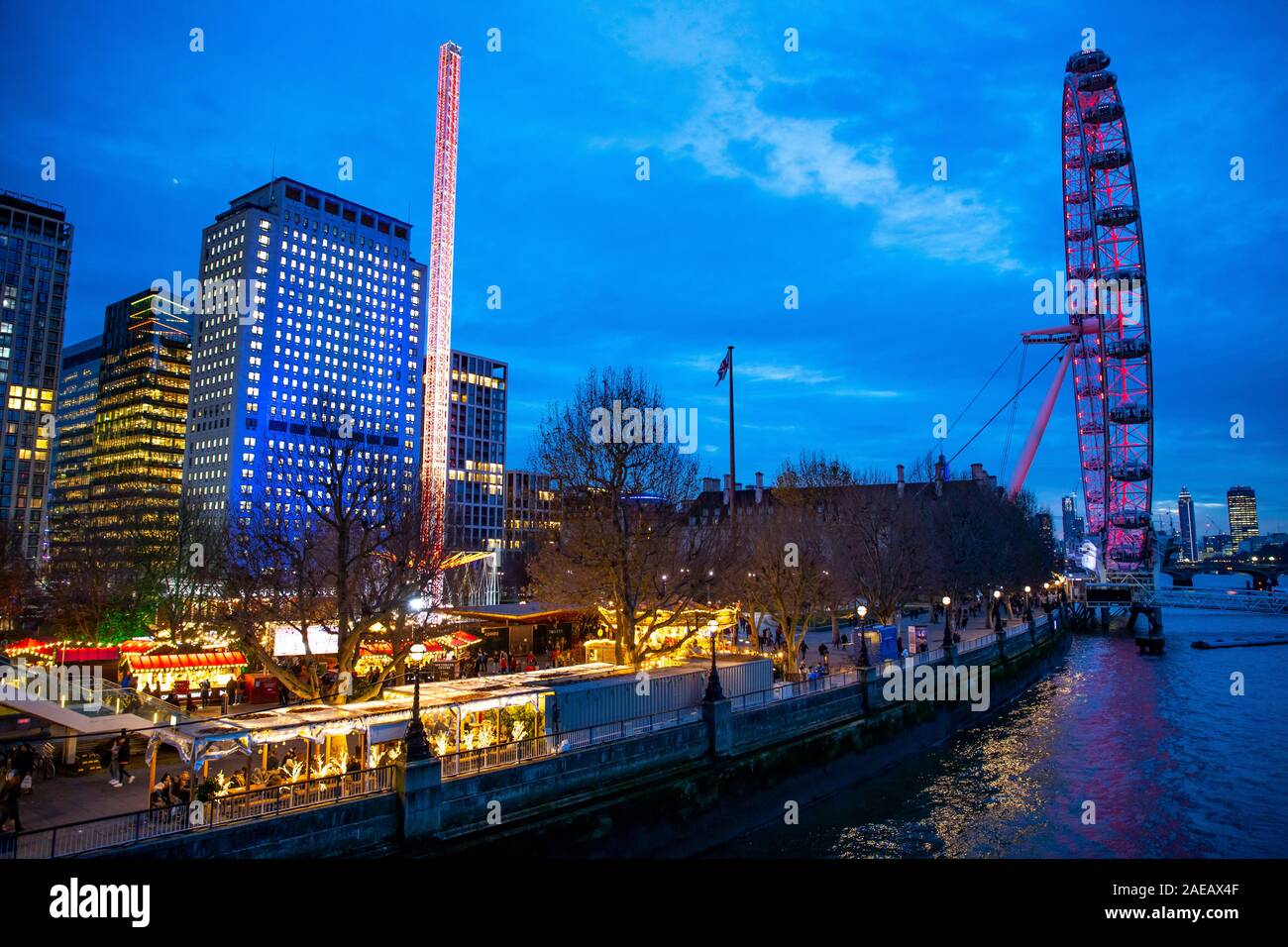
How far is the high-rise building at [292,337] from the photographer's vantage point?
165625 millimetres

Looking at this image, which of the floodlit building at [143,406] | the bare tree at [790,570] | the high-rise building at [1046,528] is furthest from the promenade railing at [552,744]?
the floodlit building at [143,406]

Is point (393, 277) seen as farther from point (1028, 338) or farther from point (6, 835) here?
point (6, 835)

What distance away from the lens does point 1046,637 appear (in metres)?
58.3

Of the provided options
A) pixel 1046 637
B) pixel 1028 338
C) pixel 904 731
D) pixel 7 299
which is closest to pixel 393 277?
pixel 7 299

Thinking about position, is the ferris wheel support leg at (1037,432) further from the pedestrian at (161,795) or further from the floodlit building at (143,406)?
the floodlit building at (143,406)

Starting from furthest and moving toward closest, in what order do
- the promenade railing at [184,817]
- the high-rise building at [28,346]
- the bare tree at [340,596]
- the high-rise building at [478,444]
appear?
the high-rise building at [478,444] < the high-rise building at [28,346] < the bare tree at [340,596] < the promenade railing at [184,817]

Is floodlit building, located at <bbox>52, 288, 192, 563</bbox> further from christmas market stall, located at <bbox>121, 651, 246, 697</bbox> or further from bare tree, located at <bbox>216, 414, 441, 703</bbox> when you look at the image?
bare tree, located at <bbox>216, 414, 441, 703</bbox>

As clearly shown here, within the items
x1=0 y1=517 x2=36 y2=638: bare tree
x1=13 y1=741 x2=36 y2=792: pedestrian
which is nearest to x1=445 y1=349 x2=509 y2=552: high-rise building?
x1=0 y1=517 x2=36 y2=638: bare tree

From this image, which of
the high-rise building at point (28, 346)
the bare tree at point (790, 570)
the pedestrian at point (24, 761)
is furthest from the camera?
the high-rise building at point (28, 346)

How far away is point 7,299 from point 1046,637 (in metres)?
193

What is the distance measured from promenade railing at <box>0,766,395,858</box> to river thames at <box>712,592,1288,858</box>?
1059cm

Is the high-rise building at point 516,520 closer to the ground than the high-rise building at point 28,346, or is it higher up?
closer to the ground

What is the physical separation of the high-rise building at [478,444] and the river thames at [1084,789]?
148 meters

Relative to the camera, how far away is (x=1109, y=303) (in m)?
83.7
